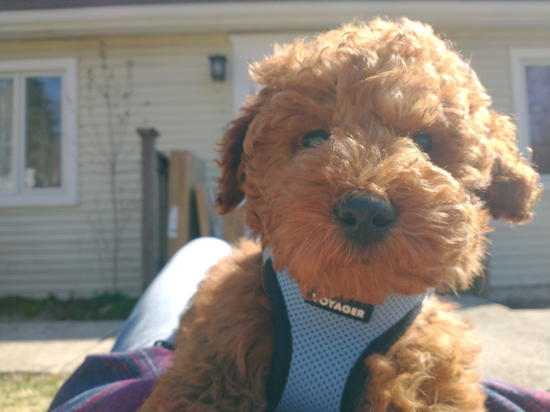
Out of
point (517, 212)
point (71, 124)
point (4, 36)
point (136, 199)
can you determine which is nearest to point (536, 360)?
point (517, 212)

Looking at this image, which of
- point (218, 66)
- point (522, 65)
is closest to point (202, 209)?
point (218, 66)

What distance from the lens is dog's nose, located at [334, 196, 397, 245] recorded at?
1050mm

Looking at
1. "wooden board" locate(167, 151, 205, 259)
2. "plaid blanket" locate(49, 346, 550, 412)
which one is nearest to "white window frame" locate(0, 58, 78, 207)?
"wooden board" locate(167, 151, 205, 259)

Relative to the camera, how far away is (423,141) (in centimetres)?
139

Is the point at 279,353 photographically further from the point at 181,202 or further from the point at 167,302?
the point at 181,202

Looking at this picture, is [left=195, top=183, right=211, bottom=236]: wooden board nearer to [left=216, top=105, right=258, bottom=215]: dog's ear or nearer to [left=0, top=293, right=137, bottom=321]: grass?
[left=0, top=293, right=137, bottom=321]: grass

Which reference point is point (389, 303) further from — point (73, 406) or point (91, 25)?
point (91, 25)

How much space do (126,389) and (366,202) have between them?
3.72 feet

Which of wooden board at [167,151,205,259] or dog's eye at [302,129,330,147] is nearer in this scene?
dog's eye at [302,129,330,147]

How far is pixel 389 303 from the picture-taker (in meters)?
1.35

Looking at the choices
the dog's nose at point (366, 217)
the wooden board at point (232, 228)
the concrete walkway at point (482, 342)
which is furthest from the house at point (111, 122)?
the dog's nose at point (366, 217)

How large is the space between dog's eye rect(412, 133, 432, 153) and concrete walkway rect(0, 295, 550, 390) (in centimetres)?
143

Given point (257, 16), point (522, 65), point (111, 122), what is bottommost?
point (111, 122)

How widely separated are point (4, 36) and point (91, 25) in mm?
1427
